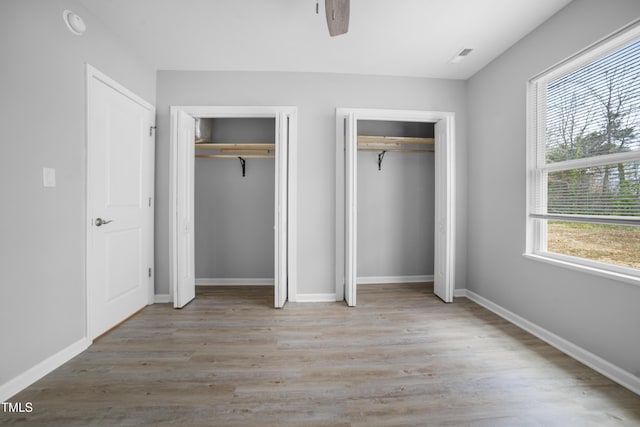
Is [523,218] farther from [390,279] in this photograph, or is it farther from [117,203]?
[117,203]

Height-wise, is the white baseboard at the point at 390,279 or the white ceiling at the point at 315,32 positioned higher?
the white ceiling at the point at 315,32

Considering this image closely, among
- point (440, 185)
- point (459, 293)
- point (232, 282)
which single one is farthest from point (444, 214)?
point (232, 282)

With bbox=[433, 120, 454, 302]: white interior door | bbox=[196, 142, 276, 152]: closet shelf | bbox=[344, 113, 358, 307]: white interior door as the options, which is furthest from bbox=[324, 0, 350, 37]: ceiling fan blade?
bbox=[433, 120, 454, 302]: white interior door

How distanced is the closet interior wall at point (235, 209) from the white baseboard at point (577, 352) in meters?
2.76

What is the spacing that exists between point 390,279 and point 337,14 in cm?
320

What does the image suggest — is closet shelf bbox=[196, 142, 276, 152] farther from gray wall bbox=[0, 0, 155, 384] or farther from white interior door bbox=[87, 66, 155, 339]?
gray wall bbox=[0, 0, 155, 384]

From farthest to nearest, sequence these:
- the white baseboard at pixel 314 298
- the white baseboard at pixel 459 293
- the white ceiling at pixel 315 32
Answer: the white baseboard at pixel 459 293 < the white baseboard at pixel 314 298 < the white ceiling at pixel 315 32

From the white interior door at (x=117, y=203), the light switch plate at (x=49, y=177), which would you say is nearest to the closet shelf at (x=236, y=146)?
the white interior door at (x=117, y=203)

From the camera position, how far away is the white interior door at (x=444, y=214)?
314 centimetres

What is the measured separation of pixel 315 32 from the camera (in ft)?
8.02

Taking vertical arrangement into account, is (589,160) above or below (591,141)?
below

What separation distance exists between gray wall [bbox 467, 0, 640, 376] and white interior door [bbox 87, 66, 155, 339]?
3633 mm

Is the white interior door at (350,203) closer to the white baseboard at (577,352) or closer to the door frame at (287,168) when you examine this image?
the door frame at (287,168)

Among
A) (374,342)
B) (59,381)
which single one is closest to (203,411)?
(59,381)
